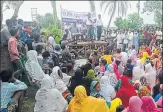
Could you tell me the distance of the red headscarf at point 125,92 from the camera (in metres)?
7.06

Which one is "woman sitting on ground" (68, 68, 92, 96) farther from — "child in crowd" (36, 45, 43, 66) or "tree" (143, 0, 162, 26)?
"tree" (143, 0, 162, 26)

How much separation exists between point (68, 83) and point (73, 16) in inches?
324

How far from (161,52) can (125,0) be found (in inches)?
1107

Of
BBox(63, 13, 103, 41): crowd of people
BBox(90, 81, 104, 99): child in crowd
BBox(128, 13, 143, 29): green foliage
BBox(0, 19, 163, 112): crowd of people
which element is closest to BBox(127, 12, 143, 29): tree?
BBox(128, 13, 143, 29): green foliage

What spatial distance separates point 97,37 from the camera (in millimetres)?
16000

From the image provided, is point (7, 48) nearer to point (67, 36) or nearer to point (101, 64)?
point (101, 64)

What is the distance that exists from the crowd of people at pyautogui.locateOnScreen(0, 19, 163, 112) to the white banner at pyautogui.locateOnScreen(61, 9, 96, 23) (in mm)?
4667

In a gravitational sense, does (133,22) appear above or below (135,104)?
above

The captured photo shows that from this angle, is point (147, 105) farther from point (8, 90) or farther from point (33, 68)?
point (33, 68)

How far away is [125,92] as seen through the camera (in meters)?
7.09

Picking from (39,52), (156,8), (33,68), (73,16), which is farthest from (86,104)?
(156,8)

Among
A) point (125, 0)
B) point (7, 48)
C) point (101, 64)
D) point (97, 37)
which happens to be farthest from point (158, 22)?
point (7, 48)

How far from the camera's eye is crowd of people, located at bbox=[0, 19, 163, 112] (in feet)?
17.6

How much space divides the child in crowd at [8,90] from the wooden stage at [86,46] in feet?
29.9
